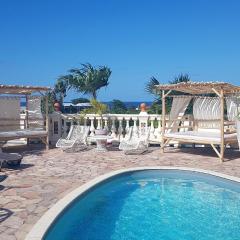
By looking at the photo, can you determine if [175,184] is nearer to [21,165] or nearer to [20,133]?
[21,165]

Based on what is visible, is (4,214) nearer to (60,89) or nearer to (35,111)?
(35,111)

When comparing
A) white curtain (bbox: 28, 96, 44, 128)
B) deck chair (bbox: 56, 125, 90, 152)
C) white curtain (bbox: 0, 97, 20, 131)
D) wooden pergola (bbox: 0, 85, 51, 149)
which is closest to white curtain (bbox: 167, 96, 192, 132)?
deck chair (bbox: 56, 125, 90, 152)

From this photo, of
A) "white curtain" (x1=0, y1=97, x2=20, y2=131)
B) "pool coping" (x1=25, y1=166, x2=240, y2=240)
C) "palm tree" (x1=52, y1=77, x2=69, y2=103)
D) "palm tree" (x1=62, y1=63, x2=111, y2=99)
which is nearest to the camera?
"pool coping" (x1=25, y1=166, x2=240, y2=240)

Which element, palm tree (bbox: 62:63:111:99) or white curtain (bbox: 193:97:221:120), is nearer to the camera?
white curtain (bbox: 193:97:221:120)

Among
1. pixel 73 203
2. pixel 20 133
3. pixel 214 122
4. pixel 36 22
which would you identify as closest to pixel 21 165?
pixel 20 133

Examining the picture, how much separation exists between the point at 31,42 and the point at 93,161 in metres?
21.4

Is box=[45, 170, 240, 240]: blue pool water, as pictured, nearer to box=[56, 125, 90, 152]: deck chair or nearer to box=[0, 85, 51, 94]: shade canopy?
box=[56, 125, 90, 152]: deck chair

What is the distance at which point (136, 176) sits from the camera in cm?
882

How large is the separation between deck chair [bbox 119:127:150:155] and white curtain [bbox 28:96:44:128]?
3.70 m

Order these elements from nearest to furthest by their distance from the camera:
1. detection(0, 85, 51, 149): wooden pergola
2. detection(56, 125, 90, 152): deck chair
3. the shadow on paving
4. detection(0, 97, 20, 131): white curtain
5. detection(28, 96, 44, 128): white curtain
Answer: the shadow on paving → detection(0, 85, 51, 149): wooden pergola → detection(56, 125, 90, 152): deck chair → detection(0, 97, 20, 131): white curtain → detection(28, 96, 44, 128): white curtain

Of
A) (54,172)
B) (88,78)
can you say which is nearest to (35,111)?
(54,172)

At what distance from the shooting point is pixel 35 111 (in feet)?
44.5

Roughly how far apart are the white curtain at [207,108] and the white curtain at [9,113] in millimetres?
6512

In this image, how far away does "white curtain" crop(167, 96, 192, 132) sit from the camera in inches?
492
